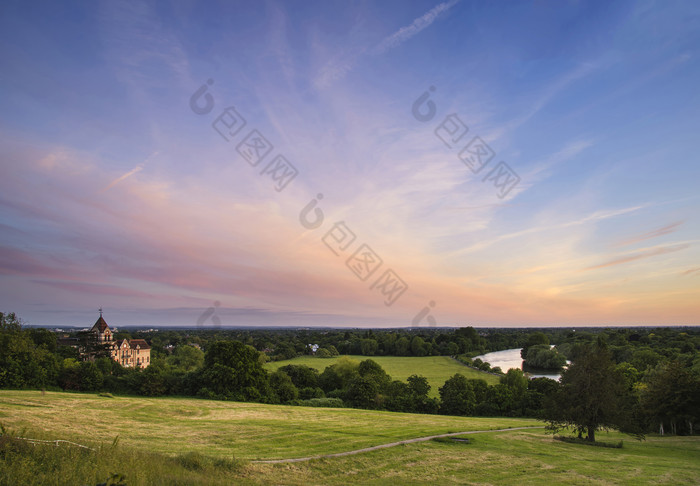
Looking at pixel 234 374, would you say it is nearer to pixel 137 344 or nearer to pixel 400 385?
pixel 400 385

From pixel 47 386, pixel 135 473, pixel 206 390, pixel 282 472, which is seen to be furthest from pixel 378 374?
pixel 135 473

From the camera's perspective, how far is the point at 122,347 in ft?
295

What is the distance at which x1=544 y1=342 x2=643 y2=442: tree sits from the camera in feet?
93.5

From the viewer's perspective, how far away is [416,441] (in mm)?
23531

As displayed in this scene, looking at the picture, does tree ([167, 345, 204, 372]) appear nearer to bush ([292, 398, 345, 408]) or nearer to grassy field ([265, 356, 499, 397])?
grassy field ([265, 356, 499, 397])

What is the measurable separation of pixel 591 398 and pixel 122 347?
94.2 meters

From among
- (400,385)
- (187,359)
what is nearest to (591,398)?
(400,385)

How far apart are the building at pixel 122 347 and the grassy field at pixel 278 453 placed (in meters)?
53.0

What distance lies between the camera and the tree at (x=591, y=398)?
2850 centimetres

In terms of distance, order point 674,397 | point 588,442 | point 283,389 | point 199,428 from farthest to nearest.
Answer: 1. point 283,389
2. point 674,397
3. point 588,442
4. point 199,428

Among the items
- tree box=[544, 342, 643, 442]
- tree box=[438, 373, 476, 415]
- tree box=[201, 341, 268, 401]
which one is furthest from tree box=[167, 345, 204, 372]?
tree box=[544, 342, 643, 442]

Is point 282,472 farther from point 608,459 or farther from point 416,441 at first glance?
point 608,459

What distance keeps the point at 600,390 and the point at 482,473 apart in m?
16.8

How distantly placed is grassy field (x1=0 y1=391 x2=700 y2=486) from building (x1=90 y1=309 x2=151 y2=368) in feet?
174
